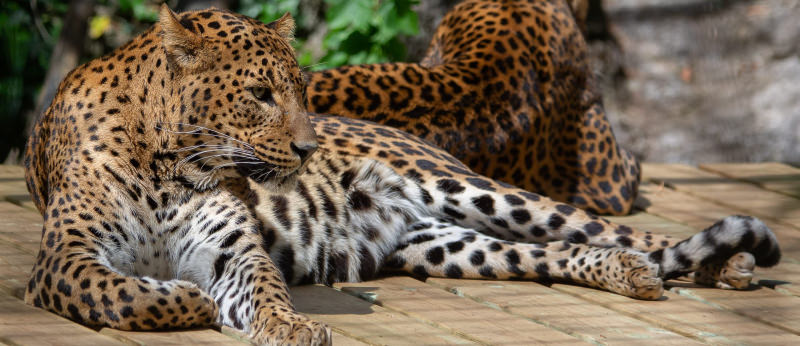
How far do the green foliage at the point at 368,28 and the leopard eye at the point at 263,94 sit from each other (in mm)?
→ 3589

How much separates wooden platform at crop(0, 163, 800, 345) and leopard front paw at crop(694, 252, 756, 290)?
0.05m

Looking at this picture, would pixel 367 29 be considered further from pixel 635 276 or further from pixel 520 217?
pixel 635 276

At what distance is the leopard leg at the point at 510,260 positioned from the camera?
15.9 ft

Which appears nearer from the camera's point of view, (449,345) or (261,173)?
(449,345)

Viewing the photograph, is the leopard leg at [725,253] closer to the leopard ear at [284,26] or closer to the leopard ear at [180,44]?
the leopard ear at [284,26]

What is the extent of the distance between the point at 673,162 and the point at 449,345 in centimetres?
531

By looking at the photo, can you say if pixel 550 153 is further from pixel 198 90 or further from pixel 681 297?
pixel 198 90

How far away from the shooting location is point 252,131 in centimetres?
422

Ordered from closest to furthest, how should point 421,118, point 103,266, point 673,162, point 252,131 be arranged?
point 103,266
point 252,131
point 421,118
point 673,162

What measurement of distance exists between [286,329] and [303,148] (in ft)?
2.61

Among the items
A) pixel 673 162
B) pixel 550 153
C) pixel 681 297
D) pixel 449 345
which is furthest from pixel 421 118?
pixel 673 162

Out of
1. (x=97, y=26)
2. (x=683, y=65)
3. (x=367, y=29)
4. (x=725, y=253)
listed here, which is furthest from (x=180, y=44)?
(x=97, y=26)

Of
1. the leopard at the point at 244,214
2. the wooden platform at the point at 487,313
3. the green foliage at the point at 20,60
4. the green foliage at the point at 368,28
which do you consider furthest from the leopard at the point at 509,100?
the green foliage at the point at 20,60

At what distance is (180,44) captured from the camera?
4152mm
